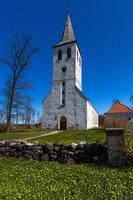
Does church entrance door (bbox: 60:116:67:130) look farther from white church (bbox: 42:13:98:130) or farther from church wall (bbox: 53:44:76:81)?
church wall (bbox: 53:44:76:81)

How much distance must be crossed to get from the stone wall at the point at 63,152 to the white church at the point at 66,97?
2160cm

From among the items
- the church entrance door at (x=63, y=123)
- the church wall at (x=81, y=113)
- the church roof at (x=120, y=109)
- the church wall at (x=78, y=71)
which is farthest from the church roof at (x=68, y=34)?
the church roof at (x=120, y=109)

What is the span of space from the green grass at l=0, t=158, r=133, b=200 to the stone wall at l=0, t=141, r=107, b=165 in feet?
2.51

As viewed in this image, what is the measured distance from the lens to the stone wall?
8234mm

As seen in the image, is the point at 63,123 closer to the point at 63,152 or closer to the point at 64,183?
the point at 63,152

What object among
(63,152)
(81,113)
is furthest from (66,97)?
(63,152)

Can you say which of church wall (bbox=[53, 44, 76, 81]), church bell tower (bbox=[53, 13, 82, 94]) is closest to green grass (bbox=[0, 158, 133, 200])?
church bell tower (bbox=[53, 13, 82, 94])

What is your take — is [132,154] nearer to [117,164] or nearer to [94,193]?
[117,164]

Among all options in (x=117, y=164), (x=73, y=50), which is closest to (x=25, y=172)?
(x=117, y=164)

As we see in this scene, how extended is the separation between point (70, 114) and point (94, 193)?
26801 mm

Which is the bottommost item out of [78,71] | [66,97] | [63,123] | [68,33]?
[63,123]

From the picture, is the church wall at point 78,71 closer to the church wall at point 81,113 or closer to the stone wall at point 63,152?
the church wall at point 81,113

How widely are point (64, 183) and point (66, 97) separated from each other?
2694cm

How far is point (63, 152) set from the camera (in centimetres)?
862
